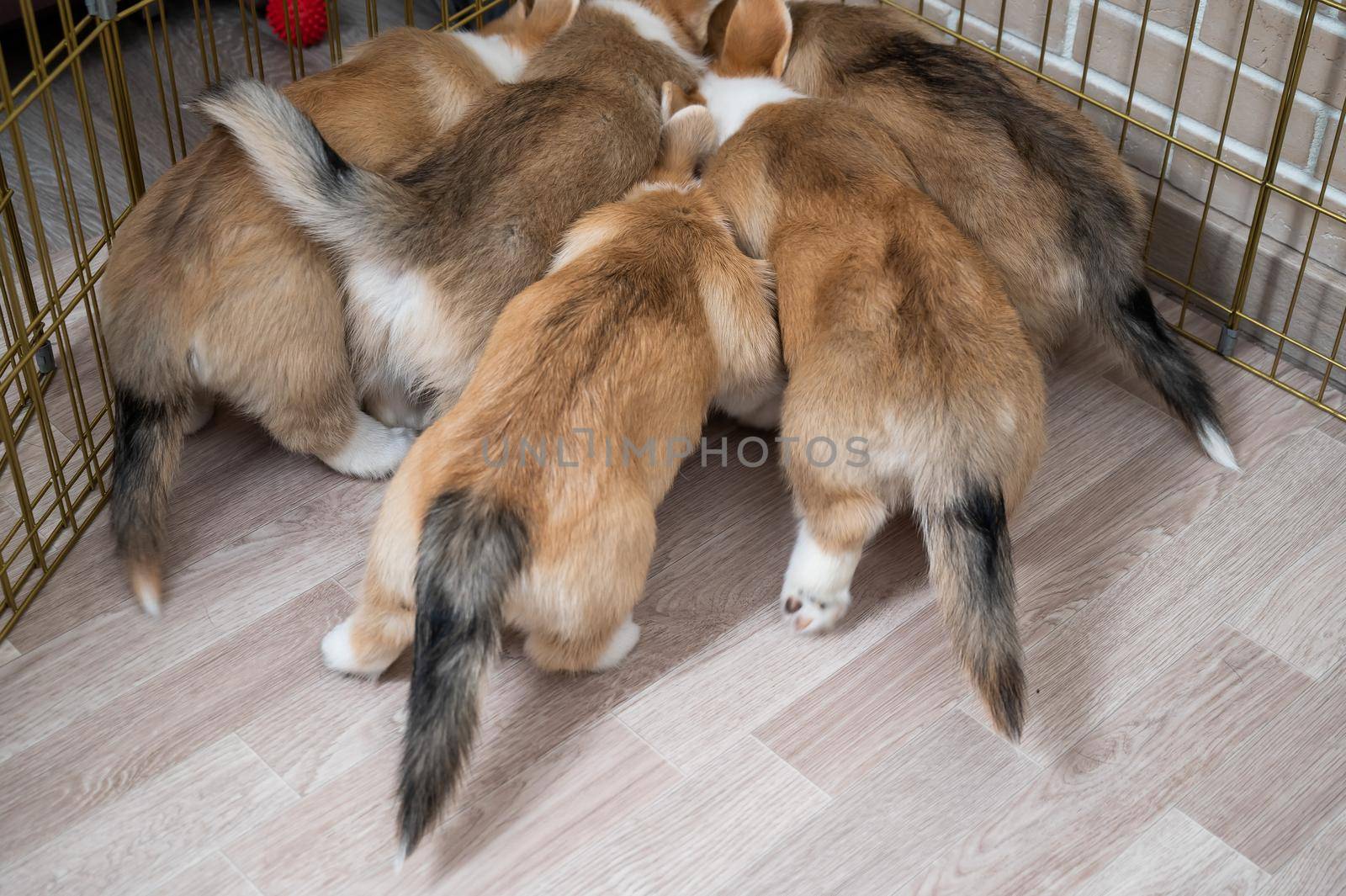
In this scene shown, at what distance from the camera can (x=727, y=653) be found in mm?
1765

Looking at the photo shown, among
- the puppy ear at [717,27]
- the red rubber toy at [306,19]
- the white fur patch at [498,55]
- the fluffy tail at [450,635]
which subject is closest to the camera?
the fluffy tail at [450,635]

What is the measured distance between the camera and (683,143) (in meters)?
1.98

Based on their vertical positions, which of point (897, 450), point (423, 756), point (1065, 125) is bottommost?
point (423, 756)

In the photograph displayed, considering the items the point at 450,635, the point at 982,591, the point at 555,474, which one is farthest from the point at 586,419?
the point at 982,591

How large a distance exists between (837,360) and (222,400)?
0.99m

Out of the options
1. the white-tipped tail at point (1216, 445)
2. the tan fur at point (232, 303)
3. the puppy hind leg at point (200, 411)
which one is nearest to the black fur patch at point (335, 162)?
the tan fur at point (232, 303)

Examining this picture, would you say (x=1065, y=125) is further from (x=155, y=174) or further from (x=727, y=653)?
(x=155, y=174)

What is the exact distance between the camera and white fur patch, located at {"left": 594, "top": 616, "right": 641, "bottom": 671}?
5.60 ft

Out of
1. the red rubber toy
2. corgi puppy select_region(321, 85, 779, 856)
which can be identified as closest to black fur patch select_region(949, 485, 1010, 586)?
corgi puppy select_region(321, 85, 779, 856)

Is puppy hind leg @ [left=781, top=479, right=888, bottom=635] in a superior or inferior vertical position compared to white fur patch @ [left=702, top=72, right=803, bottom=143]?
inferior

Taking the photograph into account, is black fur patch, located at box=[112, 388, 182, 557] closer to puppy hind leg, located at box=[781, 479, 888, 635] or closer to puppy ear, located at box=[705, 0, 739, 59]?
puppy hind leg, located at box=[781, 479, 888, 635]

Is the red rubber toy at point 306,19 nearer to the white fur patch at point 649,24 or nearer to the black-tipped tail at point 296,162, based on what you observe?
the white fur patch at point 649,24

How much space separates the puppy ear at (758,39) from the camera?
217cm

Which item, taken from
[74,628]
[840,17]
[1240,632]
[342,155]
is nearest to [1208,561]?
[1240,632]
